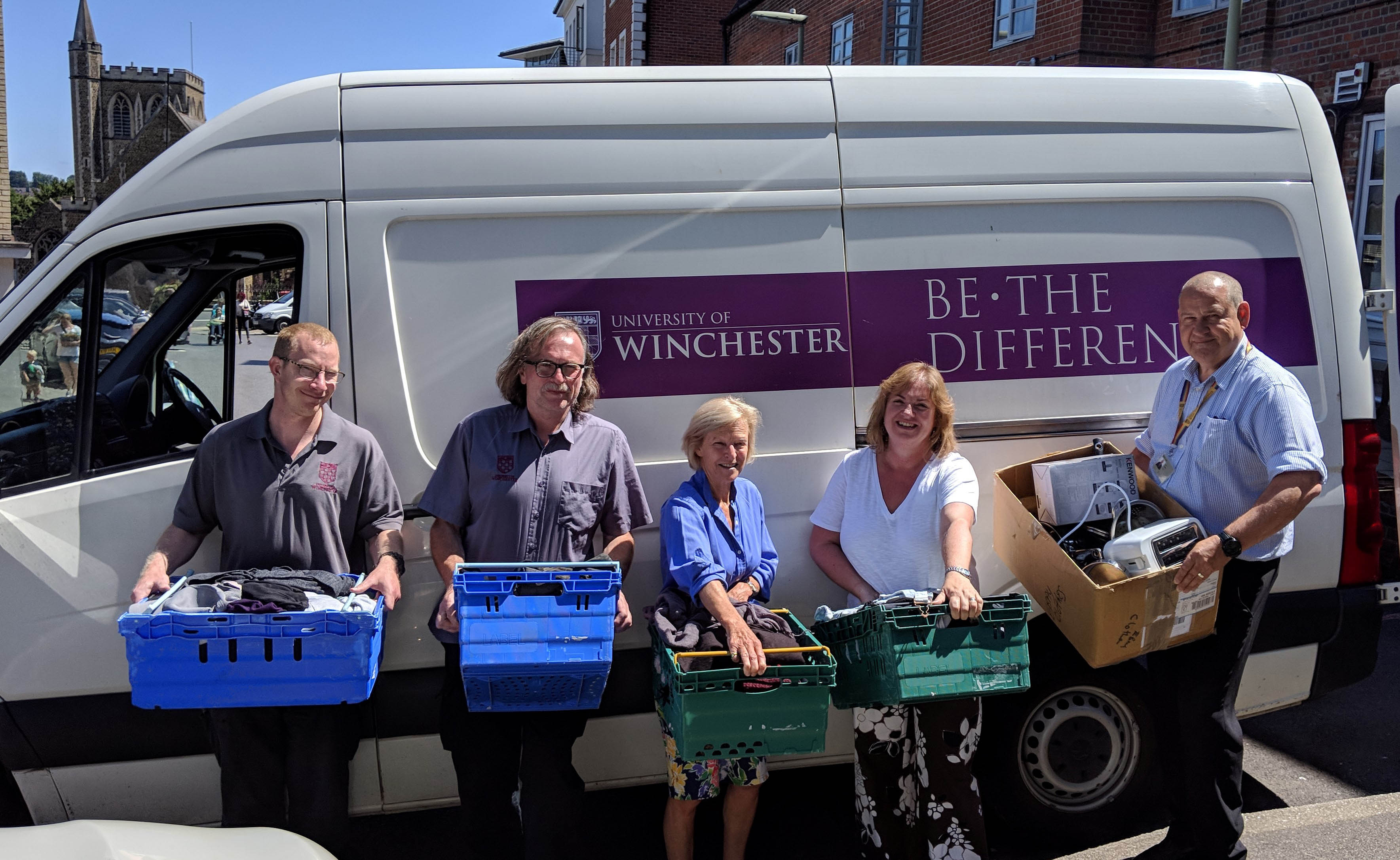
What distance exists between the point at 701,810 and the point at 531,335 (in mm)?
2184

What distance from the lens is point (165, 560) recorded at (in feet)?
9.77

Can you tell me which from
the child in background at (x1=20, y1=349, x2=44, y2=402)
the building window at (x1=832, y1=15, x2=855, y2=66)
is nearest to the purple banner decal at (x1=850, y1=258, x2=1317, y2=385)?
the child in background at (x1=20, y1=349, x2=44, y2=402)

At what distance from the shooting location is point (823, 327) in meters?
3.47

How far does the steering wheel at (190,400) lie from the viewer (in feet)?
12.2

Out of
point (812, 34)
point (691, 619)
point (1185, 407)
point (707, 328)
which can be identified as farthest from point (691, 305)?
point (812, 34)

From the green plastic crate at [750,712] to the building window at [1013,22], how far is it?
541 inches

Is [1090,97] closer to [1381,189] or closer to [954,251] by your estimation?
[954,251]

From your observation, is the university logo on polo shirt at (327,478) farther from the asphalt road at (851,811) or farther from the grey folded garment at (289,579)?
the asphalt road at (851,811)

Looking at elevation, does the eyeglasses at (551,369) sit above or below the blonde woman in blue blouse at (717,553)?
above

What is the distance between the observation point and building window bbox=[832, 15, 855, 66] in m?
20.6

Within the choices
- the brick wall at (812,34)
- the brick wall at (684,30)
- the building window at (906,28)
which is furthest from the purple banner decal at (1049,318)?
the brick wall at (684,30)

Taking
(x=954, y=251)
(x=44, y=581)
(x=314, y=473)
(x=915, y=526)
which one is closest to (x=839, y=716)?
(x=915, y=526)

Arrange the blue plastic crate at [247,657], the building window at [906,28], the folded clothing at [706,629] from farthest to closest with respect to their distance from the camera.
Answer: the building window at [906,28] → the folded clothing at [706,629] → the blue plastic crate at [247,657]

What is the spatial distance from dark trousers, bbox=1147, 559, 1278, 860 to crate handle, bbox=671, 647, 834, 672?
53.2 inches
